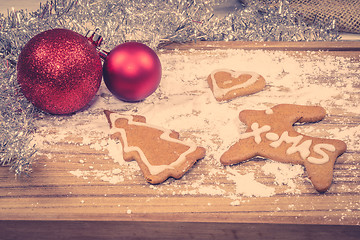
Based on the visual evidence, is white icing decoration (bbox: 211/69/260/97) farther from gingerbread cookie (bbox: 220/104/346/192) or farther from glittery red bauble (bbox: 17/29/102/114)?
glittery red bauble (bbox: 17/29/102/114)

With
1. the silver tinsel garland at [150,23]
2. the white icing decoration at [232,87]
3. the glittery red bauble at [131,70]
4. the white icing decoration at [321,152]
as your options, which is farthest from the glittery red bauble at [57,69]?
the white icing decoration at [321,152]

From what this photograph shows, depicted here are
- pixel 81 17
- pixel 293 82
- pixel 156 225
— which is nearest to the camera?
pixel 156 225

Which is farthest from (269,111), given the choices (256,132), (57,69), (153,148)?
(57,69)

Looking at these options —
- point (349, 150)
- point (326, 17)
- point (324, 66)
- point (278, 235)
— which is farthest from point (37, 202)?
point (326, 17)

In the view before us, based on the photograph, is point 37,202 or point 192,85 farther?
point 192,85

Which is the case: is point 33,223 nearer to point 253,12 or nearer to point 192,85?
point 192,85

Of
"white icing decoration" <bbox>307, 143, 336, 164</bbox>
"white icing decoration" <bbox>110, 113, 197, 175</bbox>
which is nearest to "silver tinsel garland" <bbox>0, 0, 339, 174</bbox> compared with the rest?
"white icing decoration" <bbox>110, 113, 197, 175</bbox>
